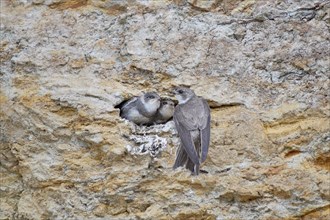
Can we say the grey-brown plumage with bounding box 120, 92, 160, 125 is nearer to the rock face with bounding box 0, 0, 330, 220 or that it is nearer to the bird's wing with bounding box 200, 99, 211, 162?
the rock face with bounding box 0, 0, 330, 220

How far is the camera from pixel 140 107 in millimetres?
4797

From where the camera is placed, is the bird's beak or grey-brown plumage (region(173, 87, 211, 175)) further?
the bird's beak

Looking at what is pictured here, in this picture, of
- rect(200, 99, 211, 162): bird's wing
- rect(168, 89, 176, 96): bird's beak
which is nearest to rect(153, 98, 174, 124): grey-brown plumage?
rect(168, 89, 176, 96): bird's beak

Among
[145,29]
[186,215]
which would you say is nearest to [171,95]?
[145,29]

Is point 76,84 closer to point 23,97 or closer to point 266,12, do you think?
point 23,97

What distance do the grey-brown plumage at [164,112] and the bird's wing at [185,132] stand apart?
0.30 ft

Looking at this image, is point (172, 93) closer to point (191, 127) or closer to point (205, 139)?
point (191, 127)

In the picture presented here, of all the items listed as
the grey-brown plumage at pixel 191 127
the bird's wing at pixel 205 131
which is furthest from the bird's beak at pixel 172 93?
the bird's wing at pixel 205 131

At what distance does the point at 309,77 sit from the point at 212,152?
2.28 feet

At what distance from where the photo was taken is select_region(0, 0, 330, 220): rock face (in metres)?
4.65

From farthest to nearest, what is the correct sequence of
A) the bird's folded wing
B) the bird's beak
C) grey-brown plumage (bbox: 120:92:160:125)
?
the bird's beak
grey-brown plumage (bbox: 120:92:160:125)
the bird's folded wing

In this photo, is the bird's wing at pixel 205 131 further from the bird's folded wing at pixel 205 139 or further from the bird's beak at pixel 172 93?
the bird's beak at pixel 172 93

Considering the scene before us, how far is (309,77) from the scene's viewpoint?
486 centimetres

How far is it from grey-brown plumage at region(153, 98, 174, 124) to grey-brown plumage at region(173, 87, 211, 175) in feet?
0.27
